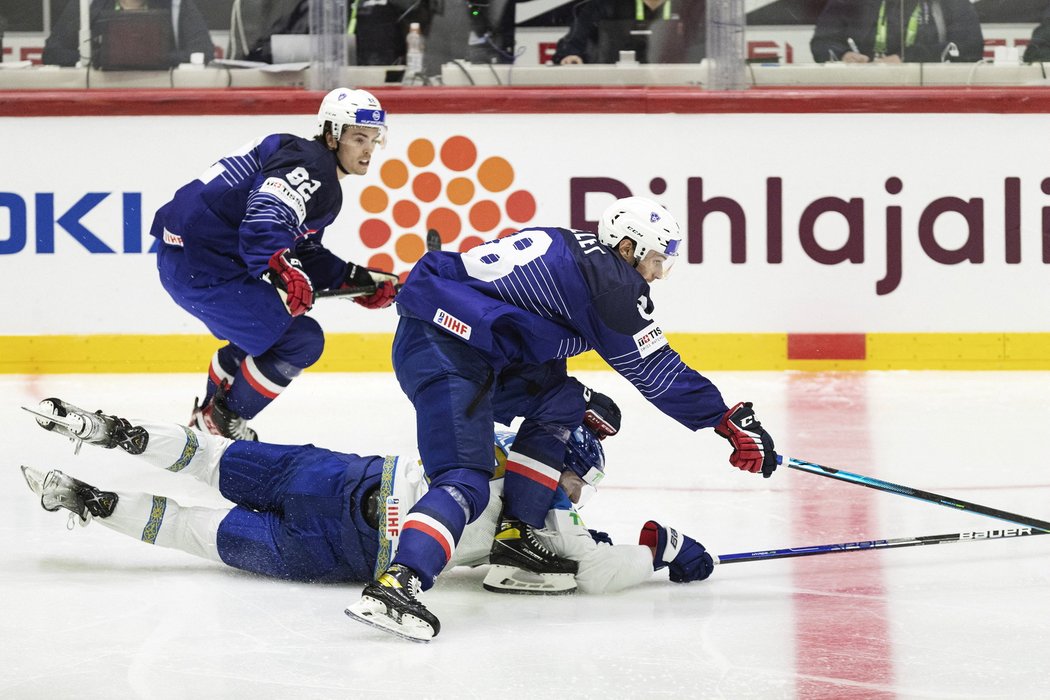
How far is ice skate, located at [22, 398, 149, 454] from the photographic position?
3680mm

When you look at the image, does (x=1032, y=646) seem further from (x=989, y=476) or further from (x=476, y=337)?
(x=989, y=476)

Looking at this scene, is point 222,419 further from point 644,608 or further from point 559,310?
point 644,608

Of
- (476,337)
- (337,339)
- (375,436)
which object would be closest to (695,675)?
(476,337)

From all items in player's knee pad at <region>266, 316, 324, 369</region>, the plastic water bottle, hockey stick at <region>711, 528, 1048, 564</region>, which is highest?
the plastic water bottle

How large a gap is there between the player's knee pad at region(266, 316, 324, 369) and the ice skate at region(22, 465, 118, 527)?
1445mm

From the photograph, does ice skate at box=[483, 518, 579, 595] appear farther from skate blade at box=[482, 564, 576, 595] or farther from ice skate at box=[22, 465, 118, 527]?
ice skate at box=[22, 465, 118, 527]

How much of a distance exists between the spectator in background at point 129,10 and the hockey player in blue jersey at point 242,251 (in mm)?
1985

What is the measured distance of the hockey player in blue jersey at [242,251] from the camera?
15.3 ft

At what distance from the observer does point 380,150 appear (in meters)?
6.62

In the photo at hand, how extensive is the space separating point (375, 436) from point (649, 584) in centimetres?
190

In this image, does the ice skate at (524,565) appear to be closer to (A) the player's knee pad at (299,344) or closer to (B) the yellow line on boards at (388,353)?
(A) the player's knee pad at (299,344)

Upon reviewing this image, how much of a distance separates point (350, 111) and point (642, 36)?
244 centimetres

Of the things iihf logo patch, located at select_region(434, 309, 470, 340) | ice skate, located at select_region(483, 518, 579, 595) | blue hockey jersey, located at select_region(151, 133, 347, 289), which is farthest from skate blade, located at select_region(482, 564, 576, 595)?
blue hockey jersey, located at select_region(151, 133, 347, 289)

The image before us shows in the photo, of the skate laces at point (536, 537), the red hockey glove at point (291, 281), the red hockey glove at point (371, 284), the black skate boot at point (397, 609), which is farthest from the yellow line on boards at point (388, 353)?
the black skate boot at point (397, 609)
